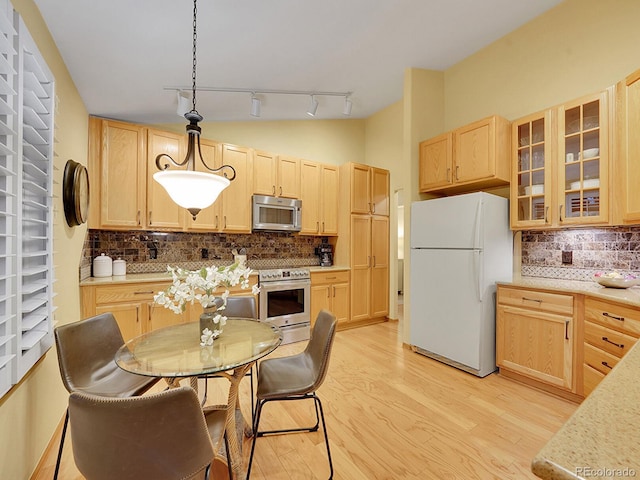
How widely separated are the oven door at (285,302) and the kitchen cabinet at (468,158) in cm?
196

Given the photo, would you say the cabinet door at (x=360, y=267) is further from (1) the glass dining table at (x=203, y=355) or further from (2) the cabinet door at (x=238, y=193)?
(1) the glass dining table at (x=203, y=355)

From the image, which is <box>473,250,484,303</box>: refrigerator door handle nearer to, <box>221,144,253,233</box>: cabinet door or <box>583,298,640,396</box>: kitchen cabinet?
<box>583,298,640,396</box>: kitchen cabinet

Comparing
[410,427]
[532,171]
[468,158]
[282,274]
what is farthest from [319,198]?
[410,427]

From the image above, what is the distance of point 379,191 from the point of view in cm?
467

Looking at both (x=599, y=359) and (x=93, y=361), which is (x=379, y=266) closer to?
(x=599, y=359)

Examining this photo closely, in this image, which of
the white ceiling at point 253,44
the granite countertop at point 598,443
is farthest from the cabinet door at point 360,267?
the granite countertop at point 598,443

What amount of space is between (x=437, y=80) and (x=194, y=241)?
368 cm

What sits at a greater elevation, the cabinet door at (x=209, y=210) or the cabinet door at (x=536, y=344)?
the cabinet door at (x=209, y=210)

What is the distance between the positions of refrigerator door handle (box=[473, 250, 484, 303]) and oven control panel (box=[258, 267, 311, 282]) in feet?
6.57

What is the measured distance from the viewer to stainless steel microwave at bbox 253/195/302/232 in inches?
151

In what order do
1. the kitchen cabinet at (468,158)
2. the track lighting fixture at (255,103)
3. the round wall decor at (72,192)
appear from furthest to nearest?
the track lighting fixture at (255,103) → the kitchen cabinet at (468,158) → the round wall decor at (72,192)

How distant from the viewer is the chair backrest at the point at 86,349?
64.7 inches

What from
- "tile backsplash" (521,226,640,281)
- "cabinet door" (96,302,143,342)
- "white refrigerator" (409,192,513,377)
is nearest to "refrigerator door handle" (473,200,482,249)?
"white refrigerator" (409,192,513,377)

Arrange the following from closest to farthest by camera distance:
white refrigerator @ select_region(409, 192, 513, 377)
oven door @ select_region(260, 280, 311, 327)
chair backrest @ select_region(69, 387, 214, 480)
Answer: chair backrest @ select_region(69, 387, 214, 480) < white refrigerator @ select_region(409, 192, 513, 377) < oven door @ select_region(260, 280, 311, 327)
